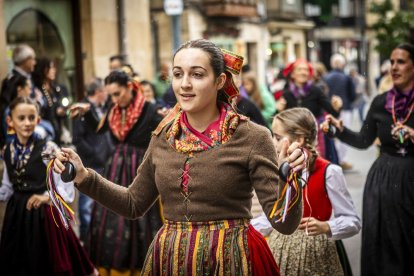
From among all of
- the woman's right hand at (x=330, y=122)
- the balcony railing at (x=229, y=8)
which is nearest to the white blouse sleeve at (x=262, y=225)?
the woman's right hand at (x=330, y=122)

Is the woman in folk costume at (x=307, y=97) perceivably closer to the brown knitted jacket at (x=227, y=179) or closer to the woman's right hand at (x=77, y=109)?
the woman's right hand at (x=77, y=109)

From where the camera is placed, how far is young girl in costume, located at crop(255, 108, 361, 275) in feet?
16.5

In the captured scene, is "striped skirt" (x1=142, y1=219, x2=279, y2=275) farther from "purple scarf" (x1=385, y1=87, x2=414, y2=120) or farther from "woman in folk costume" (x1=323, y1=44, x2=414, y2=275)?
"purple scarf" (x1=385, y1=87, x2=414, y2=120)

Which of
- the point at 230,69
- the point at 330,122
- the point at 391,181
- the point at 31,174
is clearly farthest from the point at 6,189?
the point at 230,69

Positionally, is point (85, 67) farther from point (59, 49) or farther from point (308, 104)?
point (308, 104)

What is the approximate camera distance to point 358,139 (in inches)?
259

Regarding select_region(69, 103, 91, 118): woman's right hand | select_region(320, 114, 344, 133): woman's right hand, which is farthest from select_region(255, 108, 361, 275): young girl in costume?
select_region(69, 103, 91, 118): woman's right hand

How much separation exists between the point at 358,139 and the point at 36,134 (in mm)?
2470

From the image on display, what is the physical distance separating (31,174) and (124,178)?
0.94 m

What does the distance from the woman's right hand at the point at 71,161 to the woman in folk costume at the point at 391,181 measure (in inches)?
107

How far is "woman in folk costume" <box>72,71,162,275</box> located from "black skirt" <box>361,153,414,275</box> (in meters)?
1.88

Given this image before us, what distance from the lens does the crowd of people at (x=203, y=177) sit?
12.6ft

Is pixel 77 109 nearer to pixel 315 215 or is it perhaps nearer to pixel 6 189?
pixel 6 189

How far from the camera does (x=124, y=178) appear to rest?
24.6ft
